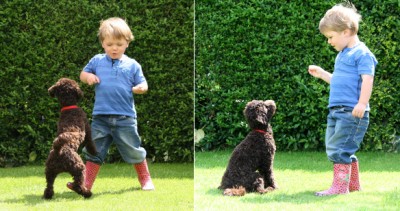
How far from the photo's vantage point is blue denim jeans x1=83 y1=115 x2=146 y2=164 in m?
5.66

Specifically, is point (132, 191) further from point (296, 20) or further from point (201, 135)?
point (296, 20)

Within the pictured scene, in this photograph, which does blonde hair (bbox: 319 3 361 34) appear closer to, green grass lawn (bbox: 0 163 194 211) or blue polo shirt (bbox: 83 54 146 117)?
blue polo shirt (bbox: 83 54 146 117)

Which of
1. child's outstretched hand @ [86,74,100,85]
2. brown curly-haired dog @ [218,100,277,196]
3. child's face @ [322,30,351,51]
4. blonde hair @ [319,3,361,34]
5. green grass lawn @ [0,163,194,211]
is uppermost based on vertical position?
blonde hair @ [319,3,361,34]

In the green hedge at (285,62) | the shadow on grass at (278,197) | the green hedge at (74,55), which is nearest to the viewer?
the shadow on grass at (278,197)

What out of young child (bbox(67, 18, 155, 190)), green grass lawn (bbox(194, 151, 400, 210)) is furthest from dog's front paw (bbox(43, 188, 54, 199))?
green grass lawn (bbox(194, 151, 400, 210))

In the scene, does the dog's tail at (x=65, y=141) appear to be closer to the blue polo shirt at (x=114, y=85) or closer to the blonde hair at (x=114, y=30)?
the blue polo shirt at (x=114, y=85)

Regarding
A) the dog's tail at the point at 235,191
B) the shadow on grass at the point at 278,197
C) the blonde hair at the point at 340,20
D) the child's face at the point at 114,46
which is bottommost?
the shadow on grass at the point at 278,197

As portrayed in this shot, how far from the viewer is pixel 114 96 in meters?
5.63

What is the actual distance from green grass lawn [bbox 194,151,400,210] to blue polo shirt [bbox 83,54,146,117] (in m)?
1.00

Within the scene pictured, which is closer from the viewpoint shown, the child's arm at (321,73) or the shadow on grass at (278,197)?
the shadow on grass at (278,197)

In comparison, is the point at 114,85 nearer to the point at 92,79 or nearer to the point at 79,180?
the point at 92,79

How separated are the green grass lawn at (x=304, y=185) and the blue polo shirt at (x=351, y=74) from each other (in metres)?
0.77

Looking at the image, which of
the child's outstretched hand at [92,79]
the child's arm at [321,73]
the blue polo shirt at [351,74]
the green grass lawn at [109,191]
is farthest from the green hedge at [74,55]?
the blue polo shirt at [351,74]

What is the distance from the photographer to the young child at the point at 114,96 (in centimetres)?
562
